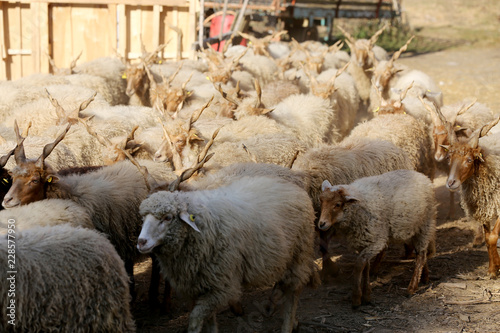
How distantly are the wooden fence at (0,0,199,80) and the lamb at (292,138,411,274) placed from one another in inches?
260

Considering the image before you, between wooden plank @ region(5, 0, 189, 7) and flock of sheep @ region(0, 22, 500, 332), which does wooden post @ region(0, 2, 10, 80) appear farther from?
flock of sheep @ region(0, 22, 500, 332)

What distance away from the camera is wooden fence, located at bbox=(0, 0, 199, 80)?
12047 millimetres

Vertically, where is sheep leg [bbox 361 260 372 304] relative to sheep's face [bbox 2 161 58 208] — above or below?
below

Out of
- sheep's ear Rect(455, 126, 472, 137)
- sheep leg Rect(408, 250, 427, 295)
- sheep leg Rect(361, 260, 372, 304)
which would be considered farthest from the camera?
sheep's ear Rect(455, 126, 472, 137)

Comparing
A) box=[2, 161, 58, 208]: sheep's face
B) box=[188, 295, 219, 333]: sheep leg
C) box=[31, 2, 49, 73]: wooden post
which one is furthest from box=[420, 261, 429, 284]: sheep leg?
box=[31, 2, 49, 73]: wooden post

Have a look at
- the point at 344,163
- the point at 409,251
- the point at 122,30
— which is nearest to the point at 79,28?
the point at 122,30

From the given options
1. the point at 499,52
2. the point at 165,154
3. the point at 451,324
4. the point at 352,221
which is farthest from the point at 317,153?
the point at 499,52

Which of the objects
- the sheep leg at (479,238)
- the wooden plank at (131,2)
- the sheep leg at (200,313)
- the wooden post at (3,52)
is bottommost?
the sheep leg at (479,238)

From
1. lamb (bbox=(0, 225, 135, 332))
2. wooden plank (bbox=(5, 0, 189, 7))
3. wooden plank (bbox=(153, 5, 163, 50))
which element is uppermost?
wooden plank (bbox=(5, 0, 189, 7))

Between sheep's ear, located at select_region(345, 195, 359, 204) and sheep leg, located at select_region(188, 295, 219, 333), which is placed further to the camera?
sheep's ear, located at select_region(345, 195, 359, 204)

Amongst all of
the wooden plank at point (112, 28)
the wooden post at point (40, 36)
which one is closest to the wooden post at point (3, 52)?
the wooden post at point (40, 36)

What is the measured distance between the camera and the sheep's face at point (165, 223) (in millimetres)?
3994

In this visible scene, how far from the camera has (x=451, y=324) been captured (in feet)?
16.7

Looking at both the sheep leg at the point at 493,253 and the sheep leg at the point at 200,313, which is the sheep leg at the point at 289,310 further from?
the sheep leg at the point at 493,253
